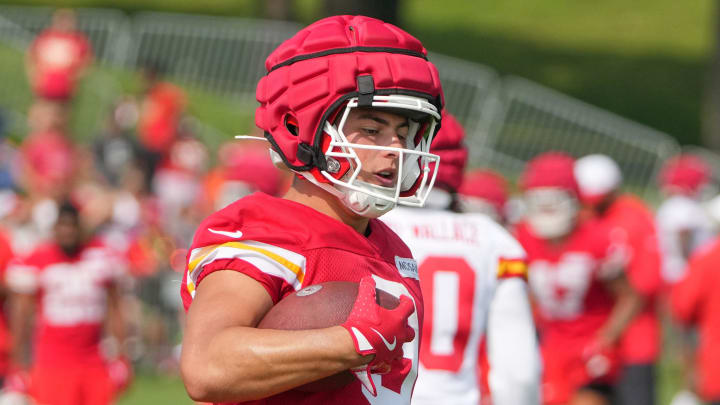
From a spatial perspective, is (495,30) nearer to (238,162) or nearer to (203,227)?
(238,162)

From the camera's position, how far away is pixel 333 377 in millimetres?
2674

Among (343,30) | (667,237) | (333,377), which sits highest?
(343,30)

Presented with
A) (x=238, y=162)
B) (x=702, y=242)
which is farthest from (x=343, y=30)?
(x=702, y=242)

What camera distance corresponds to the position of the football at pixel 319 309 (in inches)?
103

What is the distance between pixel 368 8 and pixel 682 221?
4.59 m

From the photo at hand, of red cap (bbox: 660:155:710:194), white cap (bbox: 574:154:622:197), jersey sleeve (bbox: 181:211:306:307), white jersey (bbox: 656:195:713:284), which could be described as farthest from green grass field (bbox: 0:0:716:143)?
jersey sleeve (bbox: 181:211:306:307)

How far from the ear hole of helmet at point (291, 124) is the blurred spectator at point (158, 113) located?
10.5m

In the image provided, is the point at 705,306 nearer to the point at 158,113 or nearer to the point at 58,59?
the point at 158,113

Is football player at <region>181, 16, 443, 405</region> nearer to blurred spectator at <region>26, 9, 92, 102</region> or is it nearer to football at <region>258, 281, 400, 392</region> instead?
football at <region>258, 281, 400, 392</region>

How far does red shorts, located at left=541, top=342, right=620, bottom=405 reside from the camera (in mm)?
7879

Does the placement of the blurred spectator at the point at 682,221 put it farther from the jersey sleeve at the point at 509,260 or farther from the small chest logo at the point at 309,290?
the small chest logo at the point at 309,290

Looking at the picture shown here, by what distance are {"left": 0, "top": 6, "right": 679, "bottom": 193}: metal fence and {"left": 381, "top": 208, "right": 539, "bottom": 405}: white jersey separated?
37.5ft

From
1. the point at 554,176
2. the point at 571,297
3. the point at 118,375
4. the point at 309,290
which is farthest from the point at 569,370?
the point at 309,290

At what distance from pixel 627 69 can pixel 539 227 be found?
17.9m
